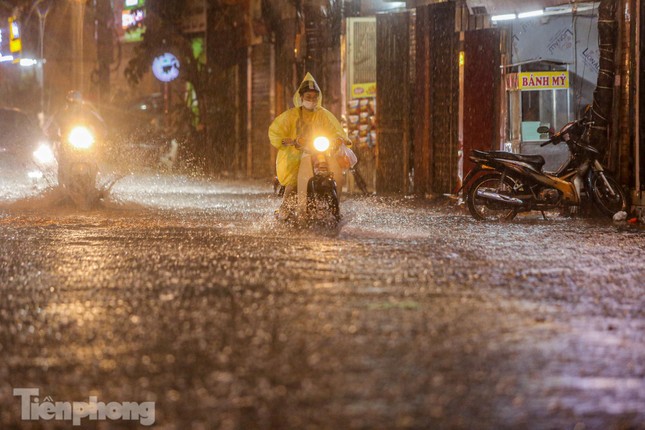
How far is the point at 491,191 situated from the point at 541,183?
2.11ft

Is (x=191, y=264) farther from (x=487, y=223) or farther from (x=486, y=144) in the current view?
(x=486, y=144)

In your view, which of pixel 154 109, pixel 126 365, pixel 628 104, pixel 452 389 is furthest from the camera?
pixel 154 109


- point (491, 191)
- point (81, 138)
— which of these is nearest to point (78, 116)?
point (81, 138)

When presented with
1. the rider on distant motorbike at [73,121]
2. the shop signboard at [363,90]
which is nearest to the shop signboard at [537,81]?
the shop signboard at [363,90]

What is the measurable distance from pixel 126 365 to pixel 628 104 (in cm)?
1065

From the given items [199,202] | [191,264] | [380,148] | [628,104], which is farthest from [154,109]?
[191,264]

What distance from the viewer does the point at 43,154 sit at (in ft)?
65.8

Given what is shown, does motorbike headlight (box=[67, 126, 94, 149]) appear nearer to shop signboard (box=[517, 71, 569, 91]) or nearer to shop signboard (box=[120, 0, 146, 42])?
shop signboard (box=[517, 71, 569, 91])

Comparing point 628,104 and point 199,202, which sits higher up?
point 628,104

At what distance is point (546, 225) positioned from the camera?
1262 cm

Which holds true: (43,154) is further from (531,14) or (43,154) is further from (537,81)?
(531,14)

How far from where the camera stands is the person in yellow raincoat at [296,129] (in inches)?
472

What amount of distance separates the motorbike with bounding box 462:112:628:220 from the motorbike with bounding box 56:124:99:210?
5.83 m

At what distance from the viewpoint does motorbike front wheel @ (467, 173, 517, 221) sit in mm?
13227
